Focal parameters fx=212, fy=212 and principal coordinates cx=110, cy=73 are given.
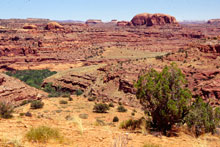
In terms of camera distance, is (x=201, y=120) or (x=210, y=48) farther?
(x=210, y=48)

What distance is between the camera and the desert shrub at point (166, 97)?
9.34 metres

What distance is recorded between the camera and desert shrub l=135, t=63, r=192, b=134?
934 cm

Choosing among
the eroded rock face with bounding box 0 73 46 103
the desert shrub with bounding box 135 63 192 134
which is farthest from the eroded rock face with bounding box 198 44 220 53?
the eroded rock face with bounding box 0 73 46 103

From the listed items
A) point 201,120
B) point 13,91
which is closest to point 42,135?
point 201,120

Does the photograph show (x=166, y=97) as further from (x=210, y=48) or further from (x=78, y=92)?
(x=210, y=48)

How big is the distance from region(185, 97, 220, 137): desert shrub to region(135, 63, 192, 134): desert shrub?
0.38 meters

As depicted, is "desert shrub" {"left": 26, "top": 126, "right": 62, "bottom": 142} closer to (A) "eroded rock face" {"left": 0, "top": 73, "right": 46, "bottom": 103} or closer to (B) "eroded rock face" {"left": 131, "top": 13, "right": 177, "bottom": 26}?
(A) "eroded rock face" {"left": 0, "top": 73, "right": 46, "bottom": 103}

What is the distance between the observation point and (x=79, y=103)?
2259 centimetres

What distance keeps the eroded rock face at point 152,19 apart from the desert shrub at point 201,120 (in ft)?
338

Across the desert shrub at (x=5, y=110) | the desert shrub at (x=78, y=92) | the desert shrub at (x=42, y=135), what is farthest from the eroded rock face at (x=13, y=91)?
the desert shrub at (x=42, y=135)

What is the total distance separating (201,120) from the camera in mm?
9859

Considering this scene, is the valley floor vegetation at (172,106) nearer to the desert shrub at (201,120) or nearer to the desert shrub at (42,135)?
the desert shrub at (201,120)

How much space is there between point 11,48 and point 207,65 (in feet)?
171

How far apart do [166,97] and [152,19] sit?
106092 millimetres
